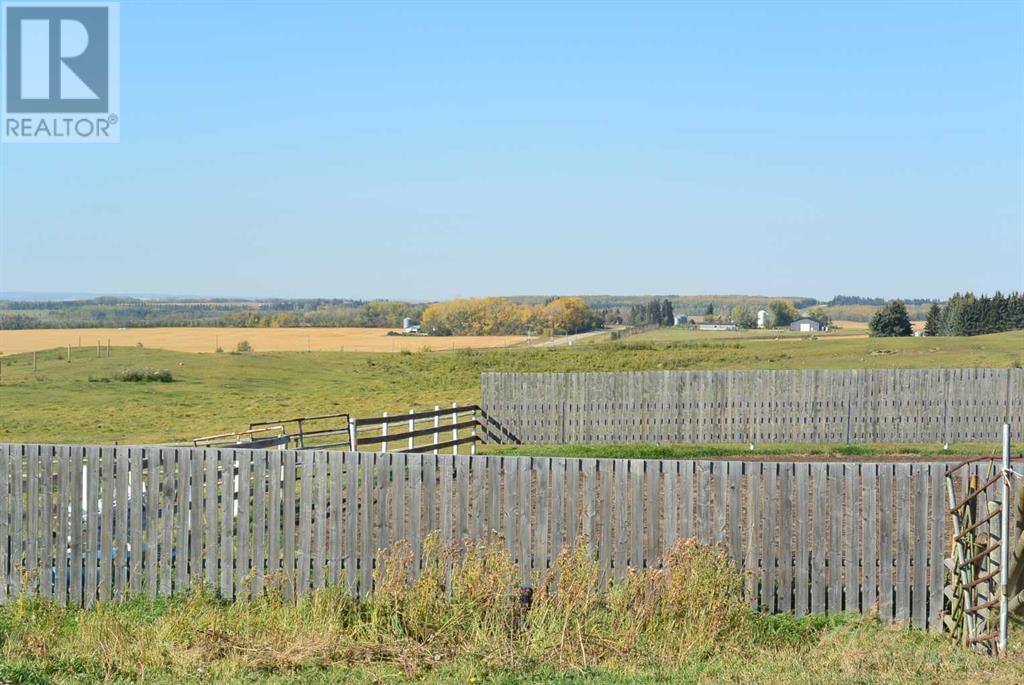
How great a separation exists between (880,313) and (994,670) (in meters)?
98.7

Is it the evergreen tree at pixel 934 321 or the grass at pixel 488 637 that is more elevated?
the evergreen tree at pixel 934 321

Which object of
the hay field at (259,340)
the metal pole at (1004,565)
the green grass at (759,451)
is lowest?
the green grass at (759,451)

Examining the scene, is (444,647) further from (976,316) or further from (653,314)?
(653,314)

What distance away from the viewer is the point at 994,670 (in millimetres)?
8977

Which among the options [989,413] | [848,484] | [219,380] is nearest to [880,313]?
[219,380]

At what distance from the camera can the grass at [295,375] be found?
40375 millimetres

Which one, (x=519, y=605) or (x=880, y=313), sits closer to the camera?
(x=519, y=605)

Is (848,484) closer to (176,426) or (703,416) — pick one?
(703,416)

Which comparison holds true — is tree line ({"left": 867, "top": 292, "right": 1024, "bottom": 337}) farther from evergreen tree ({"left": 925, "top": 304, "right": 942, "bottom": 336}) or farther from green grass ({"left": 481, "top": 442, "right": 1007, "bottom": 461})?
green grass ({"left": 481, "top": 442, "right": 1007, "bottom": 461})

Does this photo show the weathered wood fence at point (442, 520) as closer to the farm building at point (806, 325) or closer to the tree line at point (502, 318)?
the tree line at point (502, 318)

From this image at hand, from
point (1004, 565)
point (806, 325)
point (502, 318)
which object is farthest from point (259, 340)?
point (1004, 565)

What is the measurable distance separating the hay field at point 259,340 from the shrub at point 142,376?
35.3m

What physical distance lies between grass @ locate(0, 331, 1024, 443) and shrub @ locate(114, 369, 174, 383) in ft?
2.26

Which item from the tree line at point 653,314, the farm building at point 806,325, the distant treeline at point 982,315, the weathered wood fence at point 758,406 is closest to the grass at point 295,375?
the weathered wood fence at point 758,406
